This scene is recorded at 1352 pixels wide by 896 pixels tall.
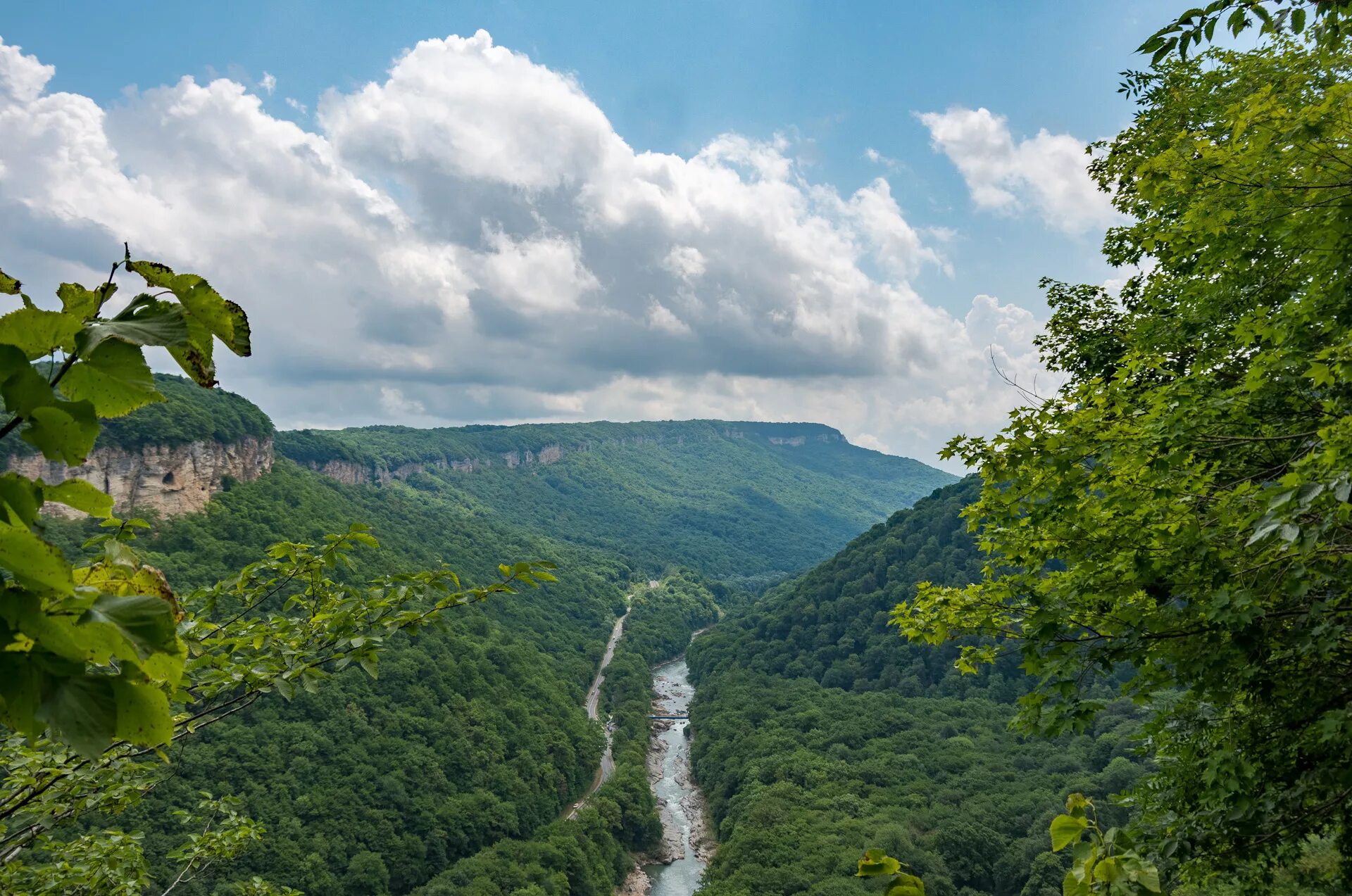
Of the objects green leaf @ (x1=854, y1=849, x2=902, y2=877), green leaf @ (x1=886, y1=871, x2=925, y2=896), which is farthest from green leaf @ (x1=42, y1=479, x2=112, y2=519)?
green leaf @ (x1=886, y1=871, x2=925, y2=896)

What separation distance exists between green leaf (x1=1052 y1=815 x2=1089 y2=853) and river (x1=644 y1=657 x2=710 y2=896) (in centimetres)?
5190

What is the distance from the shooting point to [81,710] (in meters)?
1.11

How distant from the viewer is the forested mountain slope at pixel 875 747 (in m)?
40.1

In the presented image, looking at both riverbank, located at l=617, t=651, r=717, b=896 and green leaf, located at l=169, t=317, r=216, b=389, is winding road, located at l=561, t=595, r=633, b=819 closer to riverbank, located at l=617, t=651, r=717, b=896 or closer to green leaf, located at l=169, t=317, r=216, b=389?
riverbank, located at l=617, t=651, r=717, b=896

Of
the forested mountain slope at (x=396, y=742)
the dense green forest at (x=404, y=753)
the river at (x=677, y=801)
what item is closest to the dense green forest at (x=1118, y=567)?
the forested mountain slope at (x=396, y=742)

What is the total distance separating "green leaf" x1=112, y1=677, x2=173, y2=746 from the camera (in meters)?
1.22

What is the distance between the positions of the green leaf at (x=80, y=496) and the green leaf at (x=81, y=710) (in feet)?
1.55

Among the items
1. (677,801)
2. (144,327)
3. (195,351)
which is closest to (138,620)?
(144,327)

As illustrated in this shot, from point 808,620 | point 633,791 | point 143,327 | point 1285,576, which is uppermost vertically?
point 1285,576

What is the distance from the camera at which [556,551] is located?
470 ft

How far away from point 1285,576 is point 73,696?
238 inches

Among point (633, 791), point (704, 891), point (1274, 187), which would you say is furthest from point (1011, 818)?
point (1274, 187)

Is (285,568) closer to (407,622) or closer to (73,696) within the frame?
(407,622)

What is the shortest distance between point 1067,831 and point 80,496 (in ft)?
9.08
